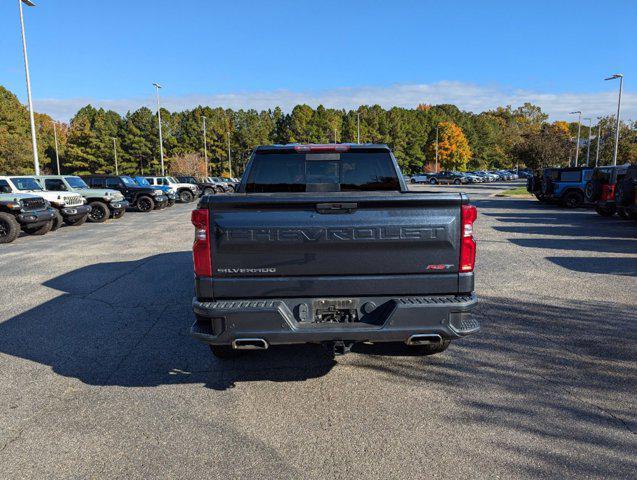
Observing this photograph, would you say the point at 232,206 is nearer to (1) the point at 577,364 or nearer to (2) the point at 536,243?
(1) the point at 577,364

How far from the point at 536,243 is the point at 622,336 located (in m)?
7.62

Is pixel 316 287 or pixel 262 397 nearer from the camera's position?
pixel 316 287

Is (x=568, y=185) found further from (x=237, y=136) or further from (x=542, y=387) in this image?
(x=237, y=136)

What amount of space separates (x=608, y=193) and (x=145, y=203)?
21214 mm

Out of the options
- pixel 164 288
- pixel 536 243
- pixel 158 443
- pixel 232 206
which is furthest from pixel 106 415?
pixel 536 243

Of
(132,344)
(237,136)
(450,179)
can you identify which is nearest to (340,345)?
(132,344)

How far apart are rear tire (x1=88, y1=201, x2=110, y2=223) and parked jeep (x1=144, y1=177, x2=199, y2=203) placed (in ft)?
34.7

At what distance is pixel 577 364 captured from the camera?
4512mm

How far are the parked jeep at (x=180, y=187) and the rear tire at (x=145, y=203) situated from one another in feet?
17.1

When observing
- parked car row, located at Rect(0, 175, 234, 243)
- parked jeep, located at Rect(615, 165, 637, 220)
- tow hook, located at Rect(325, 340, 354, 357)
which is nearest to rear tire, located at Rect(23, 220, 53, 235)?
parked car row, located at Rect(0, 175, 234, 243)

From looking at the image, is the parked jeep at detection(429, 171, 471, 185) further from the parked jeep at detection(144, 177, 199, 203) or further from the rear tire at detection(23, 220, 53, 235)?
the rear tire at detection(23, 220, 53, 235)

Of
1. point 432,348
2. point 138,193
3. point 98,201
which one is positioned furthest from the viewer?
point 138,193

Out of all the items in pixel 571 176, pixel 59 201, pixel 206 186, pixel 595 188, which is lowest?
pixel 206 186

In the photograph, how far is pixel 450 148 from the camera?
88438 millimetres
